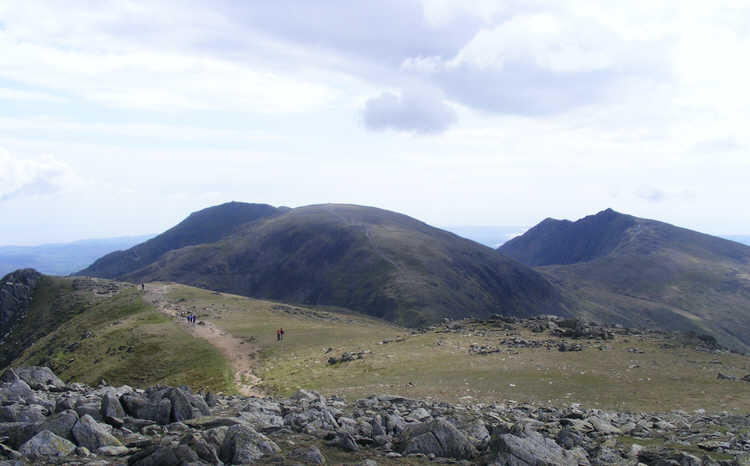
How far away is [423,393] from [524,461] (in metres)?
19.4

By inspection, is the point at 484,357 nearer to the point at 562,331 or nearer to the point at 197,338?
the point at 562,331

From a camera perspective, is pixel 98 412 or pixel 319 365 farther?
pixel 319 365

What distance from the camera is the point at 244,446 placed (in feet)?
53.9

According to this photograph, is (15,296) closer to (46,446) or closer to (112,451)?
(46,446)

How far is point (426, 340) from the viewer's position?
61.8 meters

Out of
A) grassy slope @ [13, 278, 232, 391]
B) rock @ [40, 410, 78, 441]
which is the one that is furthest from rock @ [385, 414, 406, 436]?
grassy slope @ [13, 278, 232, 391]

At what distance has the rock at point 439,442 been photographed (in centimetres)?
1766

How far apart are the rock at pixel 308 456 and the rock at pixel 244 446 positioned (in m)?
0.90

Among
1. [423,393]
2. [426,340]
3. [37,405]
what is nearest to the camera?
[37,405]

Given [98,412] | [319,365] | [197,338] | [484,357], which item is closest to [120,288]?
[197,338]

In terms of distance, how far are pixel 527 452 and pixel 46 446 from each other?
16.6m

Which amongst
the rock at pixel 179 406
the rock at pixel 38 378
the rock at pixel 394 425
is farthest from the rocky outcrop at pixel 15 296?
the rock at pixel 394 425

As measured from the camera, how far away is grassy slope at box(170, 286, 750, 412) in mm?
33750

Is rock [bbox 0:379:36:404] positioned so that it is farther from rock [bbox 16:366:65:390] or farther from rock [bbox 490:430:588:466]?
rock [bbox 490:430:588:466]
